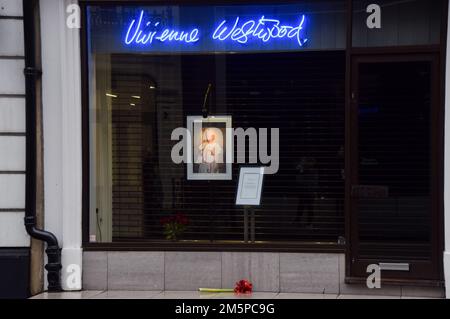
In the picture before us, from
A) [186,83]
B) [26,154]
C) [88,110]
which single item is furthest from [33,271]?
[186,83]

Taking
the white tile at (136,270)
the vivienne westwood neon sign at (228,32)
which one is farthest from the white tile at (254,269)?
the vivienne westwood neon sign at (228,32)

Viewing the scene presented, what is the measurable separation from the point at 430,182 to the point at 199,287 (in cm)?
290

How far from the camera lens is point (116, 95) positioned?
10031mm

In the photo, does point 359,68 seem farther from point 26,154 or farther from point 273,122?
point 26,154

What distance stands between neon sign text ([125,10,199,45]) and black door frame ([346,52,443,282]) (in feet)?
6.38

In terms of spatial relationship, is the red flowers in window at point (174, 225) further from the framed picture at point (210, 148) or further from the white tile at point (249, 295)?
the white tile at point (249, 295)

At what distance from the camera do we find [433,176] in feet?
30.8

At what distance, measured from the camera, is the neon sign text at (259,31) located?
977 centimetres

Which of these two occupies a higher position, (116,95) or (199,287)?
(116,95)

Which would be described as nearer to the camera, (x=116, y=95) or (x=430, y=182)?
(x=430, y=182)

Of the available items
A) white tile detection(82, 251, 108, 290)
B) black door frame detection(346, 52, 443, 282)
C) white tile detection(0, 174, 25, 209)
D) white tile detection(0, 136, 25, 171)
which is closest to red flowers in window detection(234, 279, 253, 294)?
black door frame detection(346, 52, 443, 282)

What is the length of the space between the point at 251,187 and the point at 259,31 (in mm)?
1837

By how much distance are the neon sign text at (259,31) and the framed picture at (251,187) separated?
1547 mm

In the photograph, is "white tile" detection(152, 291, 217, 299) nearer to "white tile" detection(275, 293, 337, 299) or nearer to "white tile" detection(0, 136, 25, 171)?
"white tile" detection(275, 293, 337, 299)
